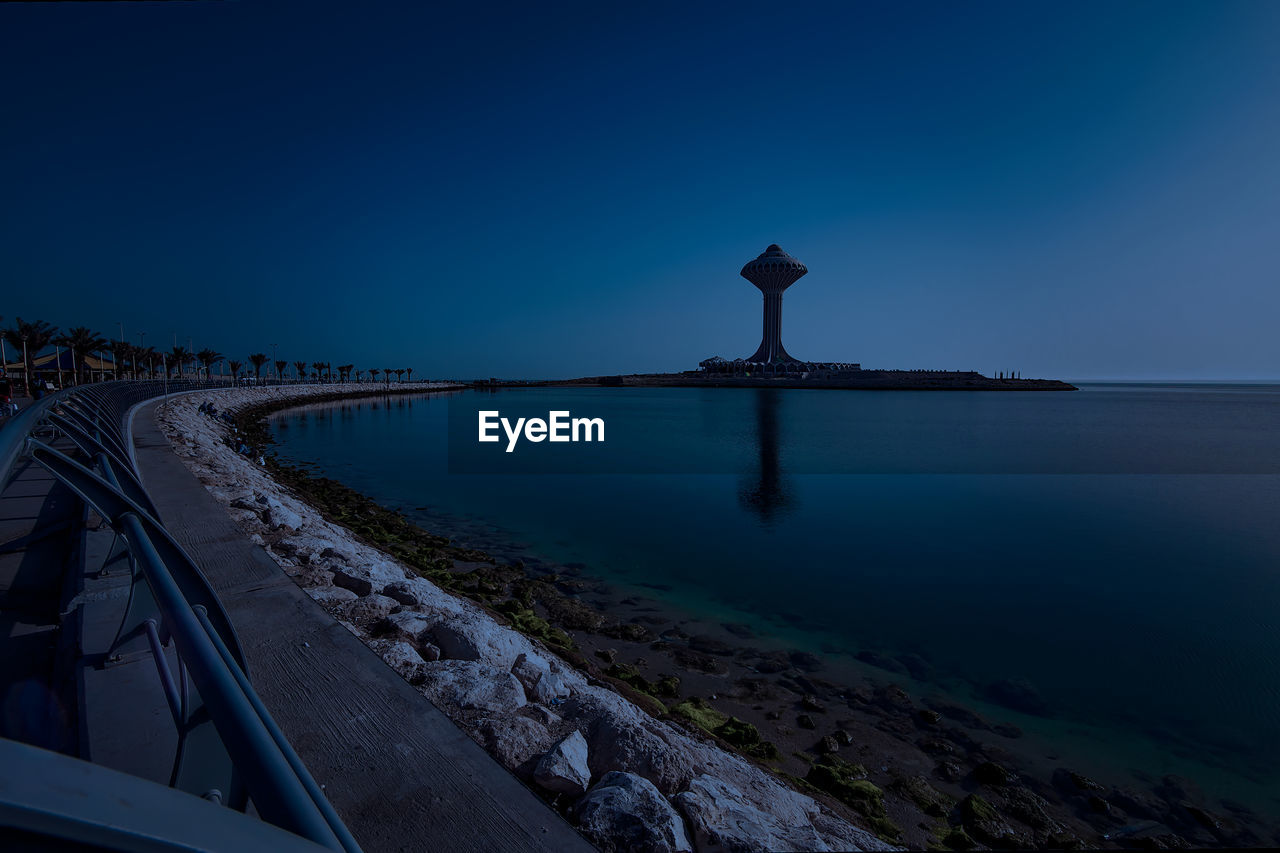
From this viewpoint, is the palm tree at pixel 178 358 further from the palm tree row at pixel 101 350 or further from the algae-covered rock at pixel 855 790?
the algae-covered rock at pixel 855 790

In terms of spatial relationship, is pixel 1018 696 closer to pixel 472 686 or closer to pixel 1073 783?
pixel 1073 783

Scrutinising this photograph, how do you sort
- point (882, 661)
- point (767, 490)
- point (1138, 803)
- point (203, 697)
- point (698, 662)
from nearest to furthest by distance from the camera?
point (203, 697) < point (1138, 803) < point (698, 662) < point (882, 661) < point (767, 490)

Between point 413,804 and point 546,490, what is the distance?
673 inches

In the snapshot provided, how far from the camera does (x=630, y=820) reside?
3.07 meters

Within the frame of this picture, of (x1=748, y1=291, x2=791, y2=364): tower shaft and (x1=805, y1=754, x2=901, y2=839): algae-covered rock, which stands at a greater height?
(x1=748, y1=291, x2=791, y2=364): tower shaft

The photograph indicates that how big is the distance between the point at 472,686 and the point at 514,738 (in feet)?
2.43

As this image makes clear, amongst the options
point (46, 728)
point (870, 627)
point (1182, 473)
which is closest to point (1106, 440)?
point (1182, 473)

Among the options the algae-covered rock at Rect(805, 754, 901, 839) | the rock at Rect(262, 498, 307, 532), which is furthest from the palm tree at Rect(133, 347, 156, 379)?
the algae-covered rock at Rect(805, 754, 901, 839)

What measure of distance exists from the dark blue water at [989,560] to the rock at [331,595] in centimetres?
546

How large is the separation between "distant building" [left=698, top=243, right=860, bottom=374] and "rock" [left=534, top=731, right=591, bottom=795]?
151 metres

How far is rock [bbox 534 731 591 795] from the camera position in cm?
338

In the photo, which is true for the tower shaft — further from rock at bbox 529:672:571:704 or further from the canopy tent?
rock at bbox 529:672:571:704

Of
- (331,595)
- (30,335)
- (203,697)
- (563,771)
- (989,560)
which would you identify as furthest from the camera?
(30,335)

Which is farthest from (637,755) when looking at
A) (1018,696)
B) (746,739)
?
(1018,696)
